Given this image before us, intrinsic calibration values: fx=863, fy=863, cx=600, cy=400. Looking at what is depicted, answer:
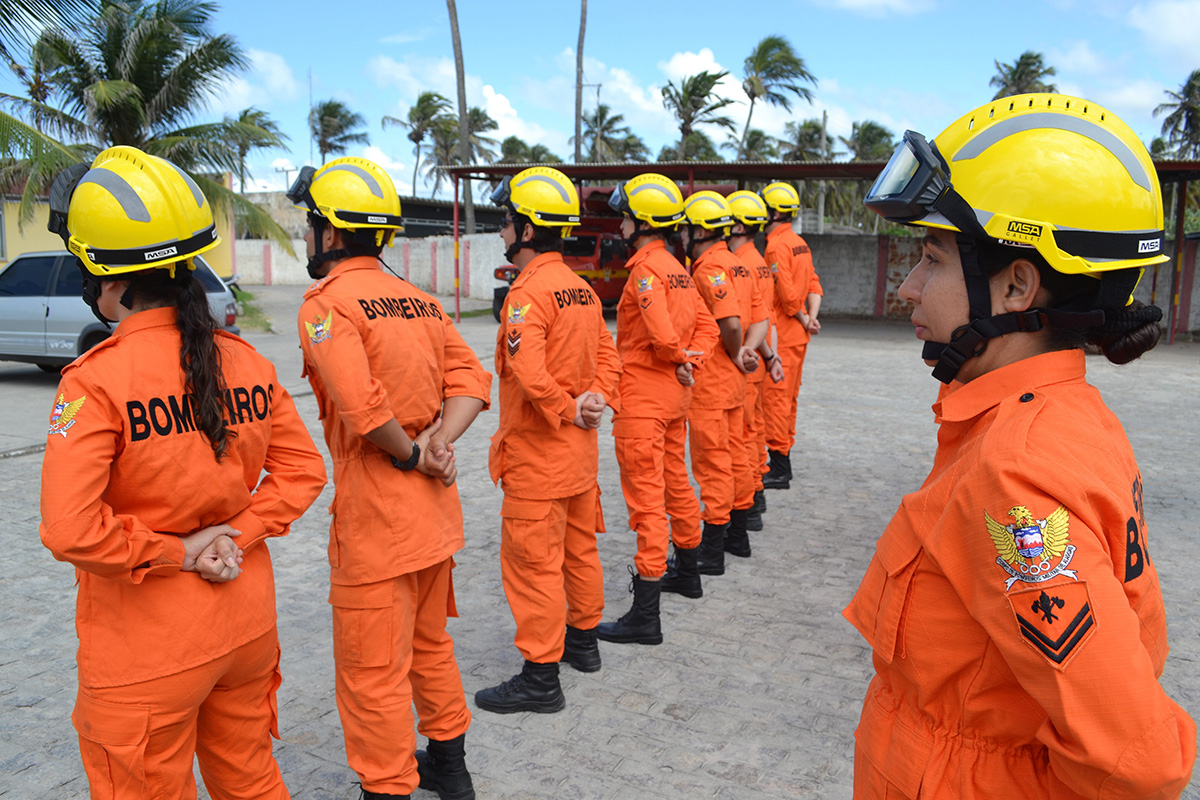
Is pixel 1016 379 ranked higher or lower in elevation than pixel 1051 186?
lower

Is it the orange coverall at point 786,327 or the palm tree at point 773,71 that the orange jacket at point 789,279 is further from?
the palm tree at point 773,71

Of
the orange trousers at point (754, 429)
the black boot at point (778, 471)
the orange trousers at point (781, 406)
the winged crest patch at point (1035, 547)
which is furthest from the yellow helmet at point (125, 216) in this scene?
the black boot at point (778, 471)

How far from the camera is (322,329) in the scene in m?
2.68

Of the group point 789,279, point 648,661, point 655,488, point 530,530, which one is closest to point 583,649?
point 648,661

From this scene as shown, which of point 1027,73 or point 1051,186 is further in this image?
point 1027,73

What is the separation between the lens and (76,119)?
17.7 meters

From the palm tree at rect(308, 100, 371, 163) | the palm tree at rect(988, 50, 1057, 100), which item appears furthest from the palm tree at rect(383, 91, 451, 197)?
the palm tree at rect(988, 50, 1057, 100)

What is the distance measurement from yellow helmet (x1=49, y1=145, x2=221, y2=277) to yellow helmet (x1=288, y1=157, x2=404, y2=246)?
0.62 meters

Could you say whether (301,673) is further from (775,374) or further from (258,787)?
(775,374)

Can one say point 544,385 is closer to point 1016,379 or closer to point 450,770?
point 450,770

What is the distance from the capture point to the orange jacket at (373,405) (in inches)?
105

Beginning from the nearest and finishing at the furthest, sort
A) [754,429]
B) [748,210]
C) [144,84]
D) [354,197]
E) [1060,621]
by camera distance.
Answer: [1060,621] → [354,197] → [754,429] → [748,210] → [144,84]

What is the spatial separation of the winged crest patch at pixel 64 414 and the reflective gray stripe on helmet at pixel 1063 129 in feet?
6.37

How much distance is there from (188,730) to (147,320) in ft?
3.42
